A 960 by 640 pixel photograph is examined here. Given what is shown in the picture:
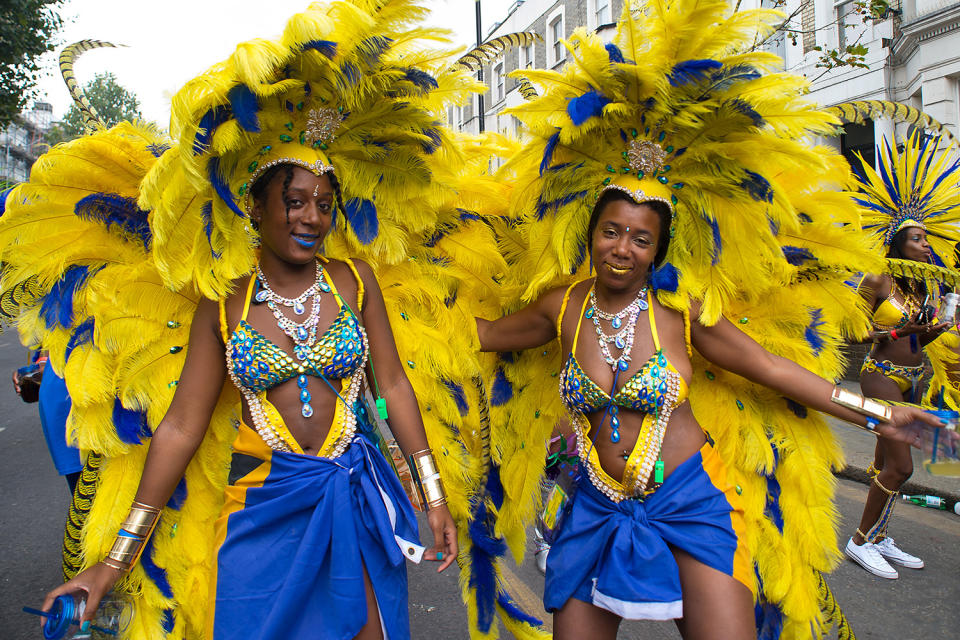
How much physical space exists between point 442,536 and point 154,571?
3.25ft

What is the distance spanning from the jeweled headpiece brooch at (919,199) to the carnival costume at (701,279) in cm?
234

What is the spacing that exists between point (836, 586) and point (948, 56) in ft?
29.3

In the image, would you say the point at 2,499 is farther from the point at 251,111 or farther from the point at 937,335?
the point at 937,335

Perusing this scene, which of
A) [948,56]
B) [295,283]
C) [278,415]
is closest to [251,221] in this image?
[295,283]

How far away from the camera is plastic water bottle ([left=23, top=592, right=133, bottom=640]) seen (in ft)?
5.76

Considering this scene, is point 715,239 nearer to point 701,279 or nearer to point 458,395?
point 701,279

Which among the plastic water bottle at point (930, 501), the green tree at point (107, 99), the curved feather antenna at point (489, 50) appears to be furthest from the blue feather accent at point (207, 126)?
the green tree at point (107, 99)

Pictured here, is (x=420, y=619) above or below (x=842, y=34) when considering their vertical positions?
below

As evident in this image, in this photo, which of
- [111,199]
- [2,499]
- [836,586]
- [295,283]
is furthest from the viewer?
[2,499]

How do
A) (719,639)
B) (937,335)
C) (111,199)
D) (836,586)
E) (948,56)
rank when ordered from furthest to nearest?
1. (948,56)
2. (937,335)
3. (836,586)
4. (111,199)
5. (719,639)

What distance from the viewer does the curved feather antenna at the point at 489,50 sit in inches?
102

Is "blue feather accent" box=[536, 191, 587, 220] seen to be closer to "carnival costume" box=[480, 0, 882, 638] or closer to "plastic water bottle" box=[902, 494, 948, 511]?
"carnival costume" box=[480, 0, 882, 638]

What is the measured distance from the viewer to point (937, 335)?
4.50 metres

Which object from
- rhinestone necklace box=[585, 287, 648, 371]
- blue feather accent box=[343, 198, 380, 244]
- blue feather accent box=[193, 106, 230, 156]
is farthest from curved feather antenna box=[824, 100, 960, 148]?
blue feather accent box=[193, 106, 230, 156]
